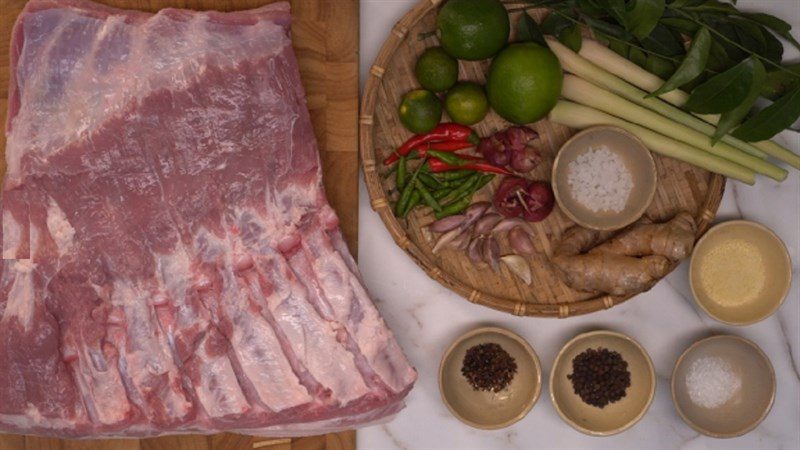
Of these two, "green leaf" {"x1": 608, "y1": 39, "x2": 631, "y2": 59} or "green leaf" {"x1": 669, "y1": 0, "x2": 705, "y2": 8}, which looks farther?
"green leaf" {"x1": 608, "y1": 39, "x2": 631, "y2": 59}

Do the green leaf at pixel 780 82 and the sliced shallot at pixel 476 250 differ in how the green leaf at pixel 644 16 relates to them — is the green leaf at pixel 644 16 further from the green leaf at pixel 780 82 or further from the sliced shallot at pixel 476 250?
the sliced shallot at pixel 476 250

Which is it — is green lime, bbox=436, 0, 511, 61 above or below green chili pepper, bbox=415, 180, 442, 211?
above

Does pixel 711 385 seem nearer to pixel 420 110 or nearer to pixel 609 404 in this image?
pixel 609 404

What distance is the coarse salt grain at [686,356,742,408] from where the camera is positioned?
289 centimetres

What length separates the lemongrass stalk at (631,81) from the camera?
268 centimetres

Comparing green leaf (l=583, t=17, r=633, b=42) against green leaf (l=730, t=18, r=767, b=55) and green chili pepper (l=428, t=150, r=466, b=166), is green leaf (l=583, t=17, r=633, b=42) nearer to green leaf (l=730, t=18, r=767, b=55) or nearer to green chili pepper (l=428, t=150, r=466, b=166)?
green leaf (l=730, t=18, r=767, b=55)

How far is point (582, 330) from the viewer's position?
116 inches

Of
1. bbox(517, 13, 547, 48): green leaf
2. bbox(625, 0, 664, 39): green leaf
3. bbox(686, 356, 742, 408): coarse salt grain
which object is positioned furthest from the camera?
bbox(686, 356, 742, 408): coarse salt grain

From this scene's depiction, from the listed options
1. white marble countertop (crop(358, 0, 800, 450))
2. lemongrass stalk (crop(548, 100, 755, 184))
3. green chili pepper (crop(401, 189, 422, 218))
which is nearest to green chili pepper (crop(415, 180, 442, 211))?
green chili pepper (crop(401, 189, 422, 218))

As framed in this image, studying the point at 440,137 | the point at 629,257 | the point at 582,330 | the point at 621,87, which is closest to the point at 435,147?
the point at 440,137

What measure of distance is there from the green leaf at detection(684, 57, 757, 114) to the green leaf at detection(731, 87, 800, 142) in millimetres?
105

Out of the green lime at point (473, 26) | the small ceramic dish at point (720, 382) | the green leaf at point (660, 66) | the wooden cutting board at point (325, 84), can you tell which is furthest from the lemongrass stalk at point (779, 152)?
the wooden cutting board at point (325, 84)

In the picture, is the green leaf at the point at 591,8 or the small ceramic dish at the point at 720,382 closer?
the green leaf at the point at 591,8

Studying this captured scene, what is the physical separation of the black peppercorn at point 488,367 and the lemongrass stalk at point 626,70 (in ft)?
3.25
